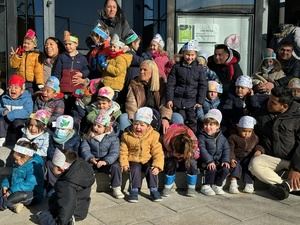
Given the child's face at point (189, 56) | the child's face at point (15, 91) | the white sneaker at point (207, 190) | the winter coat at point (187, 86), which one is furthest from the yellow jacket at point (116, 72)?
the white sneaker at point (207, 190)

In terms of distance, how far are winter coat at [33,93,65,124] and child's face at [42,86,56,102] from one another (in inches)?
1.5

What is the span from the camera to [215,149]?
5344 mm

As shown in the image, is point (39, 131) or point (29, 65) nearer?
point (39, 131)

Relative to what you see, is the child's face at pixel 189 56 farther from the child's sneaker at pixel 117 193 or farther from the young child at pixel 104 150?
the child's sneaker at pixel 117 193

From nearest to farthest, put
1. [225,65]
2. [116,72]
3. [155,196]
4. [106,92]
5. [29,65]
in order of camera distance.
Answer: [155,196] → [106,92] → [116,72] → [29,65] → [225,65]

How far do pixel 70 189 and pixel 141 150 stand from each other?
1.18 m

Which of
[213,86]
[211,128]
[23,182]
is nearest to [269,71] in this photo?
[213,86]

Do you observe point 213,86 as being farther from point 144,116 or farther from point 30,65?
point 30,65

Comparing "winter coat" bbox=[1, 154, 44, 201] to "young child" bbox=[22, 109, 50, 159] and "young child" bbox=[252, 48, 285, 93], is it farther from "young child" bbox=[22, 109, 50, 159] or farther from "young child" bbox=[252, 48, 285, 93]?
"young child" bbox=[252, 48, 285, 93]

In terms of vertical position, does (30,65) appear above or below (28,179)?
above

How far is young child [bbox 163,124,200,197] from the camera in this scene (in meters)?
5.14

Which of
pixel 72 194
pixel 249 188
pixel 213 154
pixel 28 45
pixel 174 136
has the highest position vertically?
pixel 28 45

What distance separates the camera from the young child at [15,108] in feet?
18.9

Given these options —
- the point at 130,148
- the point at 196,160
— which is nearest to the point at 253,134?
the point at 196,160
